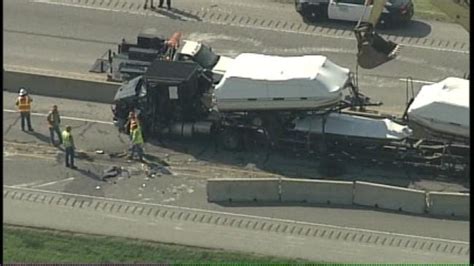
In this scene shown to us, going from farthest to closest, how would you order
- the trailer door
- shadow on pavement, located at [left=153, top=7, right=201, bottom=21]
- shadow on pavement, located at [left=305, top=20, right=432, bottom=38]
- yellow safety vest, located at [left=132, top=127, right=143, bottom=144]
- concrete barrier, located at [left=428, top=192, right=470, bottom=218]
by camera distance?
shadow on pavement, located at [left=153, top=7, right=201, bottom=21], shadow on pavement, located at [left=305, top=20, right=432, bottom=38], the trailer door, yellow safety vest, located at [left=132, top=127, right=143, bottom=144], concrete barrier, located at [left=428, top=192, right=470, bottom=218]

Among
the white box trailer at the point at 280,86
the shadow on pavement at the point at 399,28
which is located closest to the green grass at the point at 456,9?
the white box trailer at the point at 280,86

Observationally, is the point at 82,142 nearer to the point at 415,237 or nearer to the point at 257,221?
the point at 257,221

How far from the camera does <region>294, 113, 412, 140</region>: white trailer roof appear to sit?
107ft

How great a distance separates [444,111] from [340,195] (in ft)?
10.5

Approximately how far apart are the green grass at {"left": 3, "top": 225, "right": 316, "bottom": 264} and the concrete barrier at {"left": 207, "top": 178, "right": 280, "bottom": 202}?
2.56 m

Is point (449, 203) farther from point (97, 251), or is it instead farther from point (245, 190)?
point (97, 251)

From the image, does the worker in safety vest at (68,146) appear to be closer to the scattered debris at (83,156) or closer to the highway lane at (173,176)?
the highway lane at (173,176)

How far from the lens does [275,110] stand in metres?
32.7

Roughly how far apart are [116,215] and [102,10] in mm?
12757

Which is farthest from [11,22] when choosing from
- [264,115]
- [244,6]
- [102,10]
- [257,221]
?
[257,221]

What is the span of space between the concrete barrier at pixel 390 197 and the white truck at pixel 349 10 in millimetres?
10375

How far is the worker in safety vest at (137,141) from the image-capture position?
108 feet

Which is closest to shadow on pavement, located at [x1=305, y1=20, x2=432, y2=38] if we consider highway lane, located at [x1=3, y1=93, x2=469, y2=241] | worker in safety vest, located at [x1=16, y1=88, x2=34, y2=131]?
highway lane, located at [x1=3, y1=93, x2=469, y2=241]

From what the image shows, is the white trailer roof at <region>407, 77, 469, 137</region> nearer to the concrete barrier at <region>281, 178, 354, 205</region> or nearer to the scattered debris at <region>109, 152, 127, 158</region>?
the concrete barrier at <region>281, 178, 354, 205</region>
